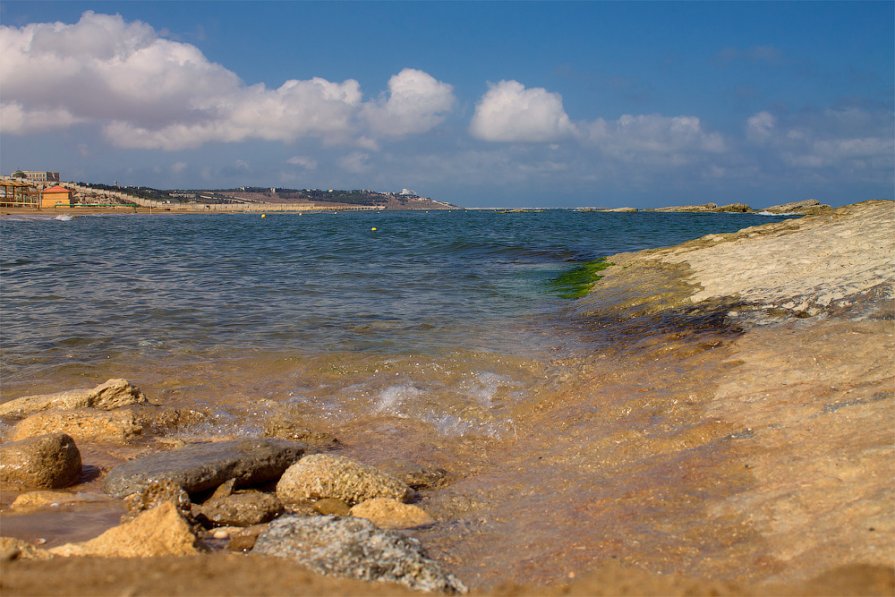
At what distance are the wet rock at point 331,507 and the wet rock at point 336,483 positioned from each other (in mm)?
75

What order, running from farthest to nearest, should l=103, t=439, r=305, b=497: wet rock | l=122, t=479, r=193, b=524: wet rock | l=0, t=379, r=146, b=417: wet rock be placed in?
l=0, t=379, r=146, b=417: wet rock → l=103, t=439, r=305, b=497: wet rock → l=122, t=479, r=193, b=524: wet rock

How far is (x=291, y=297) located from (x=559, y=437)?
11.8 m

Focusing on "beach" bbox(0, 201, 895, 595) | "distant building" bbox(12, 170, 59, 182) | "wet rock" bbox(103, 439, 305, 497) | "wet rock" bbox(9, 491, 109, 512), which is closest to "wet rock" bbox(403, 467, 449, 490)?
"beach" bbox(0, 201, 895, 595)

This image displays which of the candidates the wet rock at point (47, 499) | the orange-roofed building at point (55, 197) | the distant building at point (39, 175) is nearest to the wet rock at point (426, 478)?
the wet rock at point (47, 499)

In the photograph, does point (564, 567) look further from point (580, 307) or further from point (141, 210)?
point (141, 210)

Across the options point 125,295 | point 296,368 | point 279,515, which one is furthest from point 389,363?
point 125,295

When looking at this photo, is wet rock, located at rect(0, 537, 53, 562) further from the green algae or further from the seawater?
the green algae

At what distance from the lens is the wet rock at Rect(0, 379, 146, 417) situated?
7637 mm

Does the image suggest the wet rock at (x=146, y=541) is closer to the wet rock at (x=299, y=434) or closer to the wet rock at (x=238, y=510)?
the wet rock at (x=238, y=510)

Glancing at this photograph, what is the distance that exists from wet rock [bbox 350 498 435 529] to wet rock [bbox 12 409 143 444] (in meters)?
3.60

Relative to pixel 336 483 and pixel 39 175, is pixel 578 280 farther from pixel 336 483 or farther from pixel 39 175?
pixel 39 175

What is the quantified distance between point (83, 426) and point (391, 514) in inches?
168

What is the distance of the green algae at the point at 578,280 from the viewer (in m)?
→ 17.1

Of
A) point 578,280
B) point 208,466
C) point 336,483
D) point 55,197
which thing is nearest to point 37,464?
point 208,466
